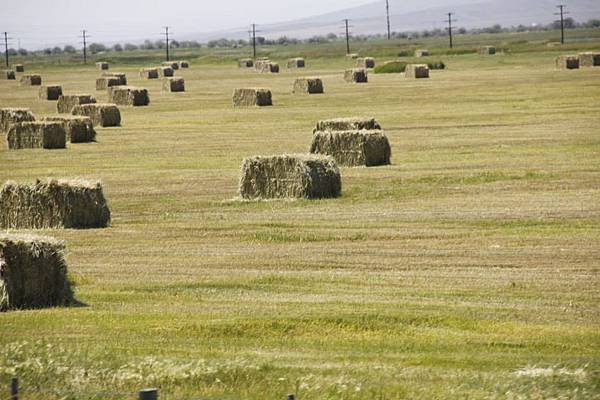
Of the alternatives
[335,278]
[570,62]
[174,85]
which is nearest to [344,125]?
[335,278]

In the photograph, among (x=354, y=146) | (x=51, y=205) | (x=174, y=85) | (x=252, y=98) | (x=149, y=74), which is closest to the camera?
(x=51, y=205)

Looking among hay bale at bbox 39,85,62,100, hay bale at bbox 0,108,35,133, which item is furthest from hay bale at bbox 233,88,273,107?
hay bale at bbox 0,108,35,133

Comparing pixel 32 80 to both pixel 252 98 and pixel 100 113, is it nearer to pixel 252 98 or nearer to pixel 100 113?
pixel 252 98

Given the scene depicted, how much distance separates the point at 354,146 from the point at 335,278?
17.5 m

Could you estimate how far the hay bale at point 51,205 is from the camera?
27.5m

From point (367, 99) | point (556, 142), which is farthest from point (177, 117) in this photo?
point (556, 142)

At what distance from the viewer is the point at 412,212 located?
2975 centimetres

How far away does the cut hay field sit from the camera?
1448cm

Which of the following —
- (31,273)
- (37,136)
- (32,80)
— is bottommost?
(31,273)

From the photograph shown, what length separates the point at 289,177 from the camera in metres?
32.0

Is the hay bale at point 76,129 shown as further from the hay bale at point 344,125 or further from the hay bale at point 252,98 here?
the hay bale at point 252,98

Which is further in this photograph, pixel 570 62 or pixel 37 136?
pixel 570 62

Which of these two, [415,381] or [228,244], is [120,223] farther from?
[415,381]

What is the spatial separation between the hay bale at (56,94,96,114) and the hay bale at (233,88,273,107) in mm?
8059
